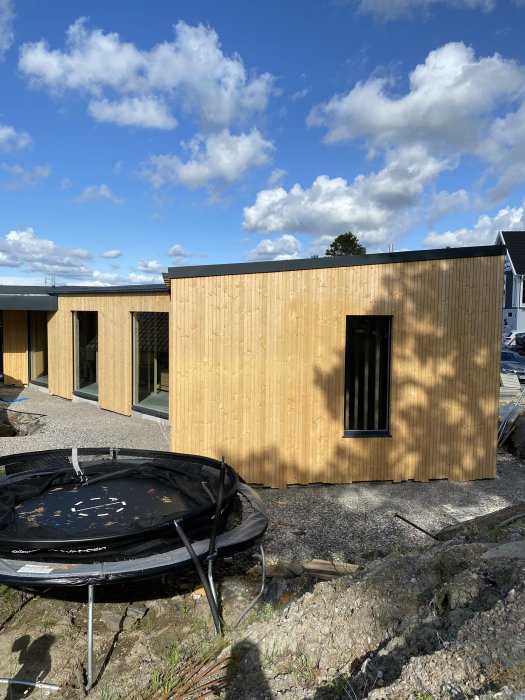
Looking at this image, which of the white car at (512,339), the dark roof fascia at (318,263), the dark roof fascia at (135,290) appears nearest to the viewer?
the dark roof fascia at (318,263)

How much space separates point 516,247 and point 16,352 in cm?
3287

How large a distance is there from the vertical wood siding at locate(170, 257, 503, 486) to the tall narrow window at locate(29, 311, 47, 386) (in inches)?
385

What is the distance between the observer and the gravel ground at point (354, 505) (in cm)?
550

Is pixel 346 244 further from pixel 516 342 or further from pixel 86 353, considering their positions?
pixel 86 353

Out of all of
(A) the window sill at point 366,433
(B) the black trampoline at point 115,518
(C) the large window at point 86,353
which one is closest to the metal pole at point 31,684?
(B) the black trampoline at point 115,518

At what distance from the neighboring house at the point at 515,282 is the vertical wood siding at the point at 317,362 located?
2895 centimetres

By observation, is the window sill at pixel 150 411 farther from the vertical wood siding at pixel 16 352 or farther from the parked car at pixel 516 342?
the parked car at pixel 516 342

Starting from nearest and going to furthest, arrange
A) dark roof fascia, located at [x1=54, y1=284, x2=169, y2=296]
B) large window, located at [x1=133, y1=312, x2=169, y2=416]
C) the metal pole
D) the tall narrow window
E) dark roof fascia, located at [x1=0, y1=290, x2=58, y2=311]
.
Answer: the metal pole
dark roof fascia, located at [x1=54, y1=284, x2=169, y2=296]
large window, located at [x1=133, y1=312, x2=169, y2=416]
dark roof fascia, located at [x1=0, y1=290, x2=58, y2=311]
the tall narrow window

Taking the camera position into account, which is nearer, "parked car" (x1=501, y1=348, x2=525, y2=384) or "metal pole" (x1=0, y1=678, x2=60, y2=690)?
"metal pole" (x1=0, y1=678, x2=60, y2=690)

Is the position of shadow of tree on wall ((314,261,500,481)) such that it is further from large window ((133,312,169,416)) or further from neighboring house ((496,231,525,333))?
neighboring house ((496,231,525,333))

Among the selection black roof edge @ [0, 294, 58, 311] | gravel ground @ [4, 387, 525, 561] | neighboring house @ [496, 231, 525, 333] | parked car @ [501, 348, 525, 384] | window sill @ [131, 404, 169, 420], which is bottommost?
gravel ground @ [4, 387, 525, 561]

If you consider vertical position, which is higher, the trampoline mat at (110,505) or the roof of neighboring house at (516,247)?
the roof of neighboring house at (516,247)

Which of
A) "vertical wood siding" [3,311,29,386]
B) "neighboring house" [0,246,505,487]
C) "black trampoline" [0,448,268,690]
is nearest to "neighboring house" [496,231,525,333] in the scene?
"neighboring house" [0,246,505,487]

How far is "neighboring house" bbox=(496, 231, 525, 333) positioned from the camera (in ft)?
110
